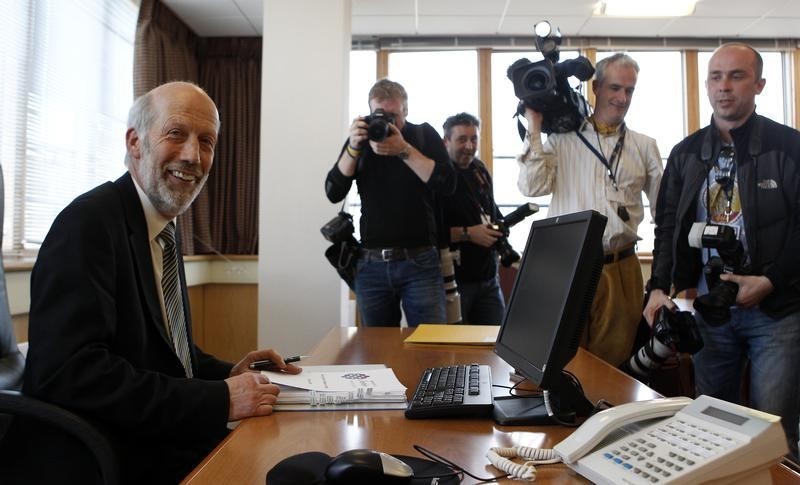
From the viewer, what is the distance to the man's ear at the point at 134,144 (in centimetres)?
135

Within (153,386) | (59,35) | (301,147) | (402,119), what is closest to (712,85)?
(402,119)

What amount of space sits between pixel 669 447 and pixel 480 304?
2.00 m

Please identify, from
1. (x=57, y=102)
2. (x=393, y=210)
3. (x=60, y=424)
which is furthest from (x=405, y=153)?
(x=57, y=102)

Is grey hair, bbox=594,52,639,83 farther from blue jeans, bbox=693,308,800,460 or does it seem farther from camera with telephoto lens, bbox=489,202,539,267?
blue jeans, bbox=693,308,800,460


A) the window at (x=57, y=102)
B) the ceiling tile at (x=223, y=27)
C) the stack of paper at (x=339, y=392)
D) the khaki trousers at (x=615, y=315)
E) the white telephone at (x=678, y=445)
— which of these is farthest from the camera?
the ceiling tile at (x=223, y=27)

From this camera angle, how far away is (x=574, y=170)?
2.15 meters

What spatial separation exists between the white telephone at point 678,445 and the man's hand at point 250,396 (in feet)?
1.72

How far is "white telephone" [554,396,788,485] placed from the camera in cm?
60

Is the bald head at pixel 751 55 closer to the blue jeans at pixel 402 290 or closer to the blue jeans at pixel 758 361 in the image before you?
the blue jeans at pixel 758 361

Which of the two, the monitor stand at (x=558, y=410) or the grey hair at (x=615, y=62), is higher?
the grey hair at (x=615, y=62)

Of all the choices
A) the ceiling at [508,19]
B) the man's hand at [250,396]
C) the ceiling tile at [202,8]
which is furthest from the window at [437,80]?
the man's hand at [250,396]

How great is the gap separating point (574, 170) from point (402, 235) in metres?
0.66

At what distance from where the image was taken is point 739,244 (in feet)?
5.74

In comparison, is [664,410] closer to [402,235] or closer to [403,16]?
[402,235]
